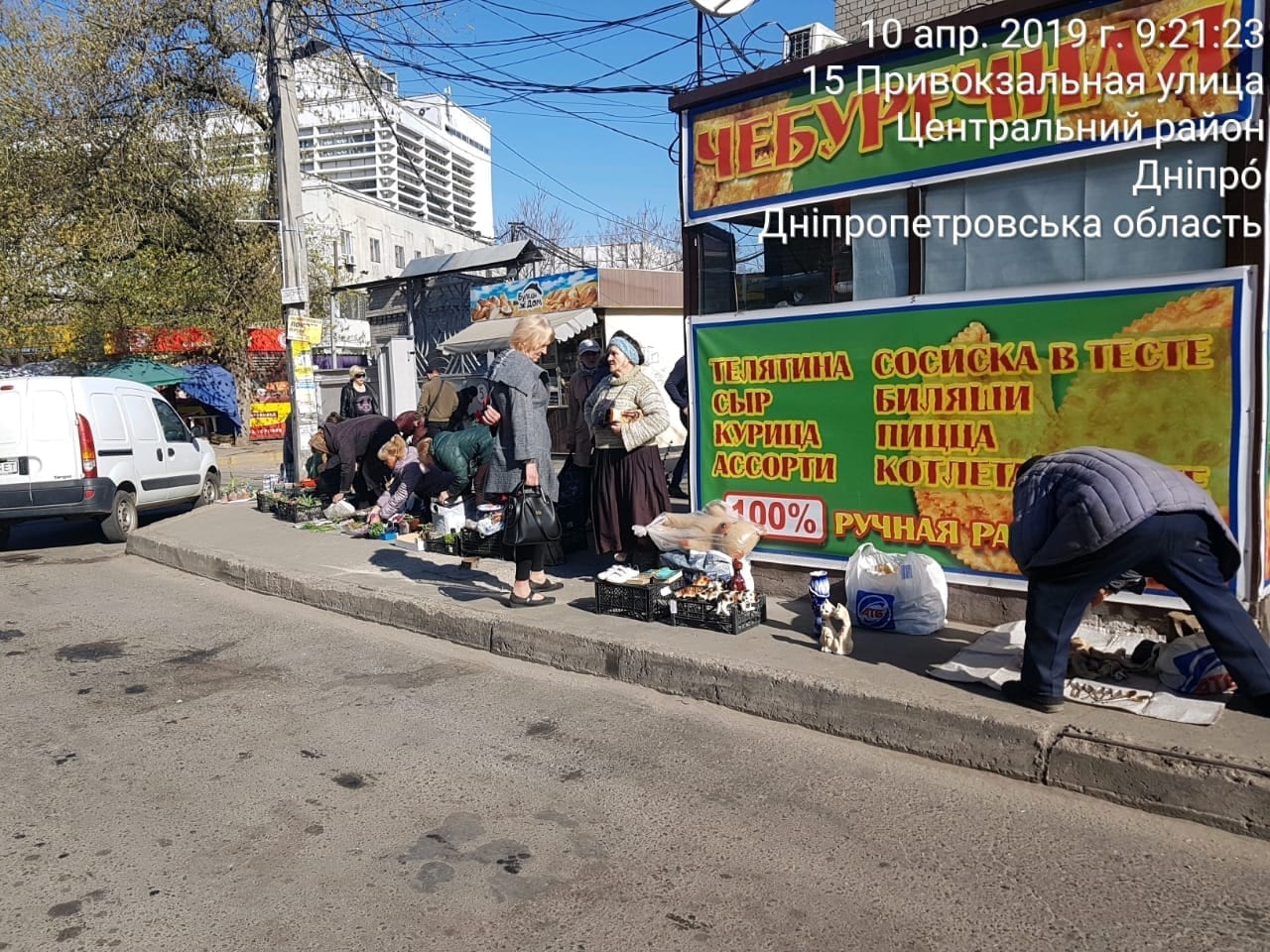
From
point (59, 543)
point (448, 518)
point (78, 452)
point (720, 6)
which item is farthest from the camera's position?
point (59, 543)

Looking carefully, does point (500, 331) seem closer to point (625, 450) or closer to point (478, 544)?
point (478, 544)

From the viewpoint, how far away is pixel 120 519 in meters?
10.8

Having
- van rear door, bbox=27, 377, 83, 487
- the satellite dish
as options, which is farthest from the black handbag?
van rear door, bbox=27, 377, 83, 487

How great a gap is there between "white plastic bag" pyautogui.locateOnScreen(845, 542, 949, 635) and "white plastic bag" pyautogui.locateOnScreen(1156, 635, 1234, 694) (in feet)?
4.06

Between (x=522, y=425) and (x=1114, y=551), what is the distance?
3551 mm

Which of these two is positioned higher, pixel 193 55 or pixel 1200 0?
pixel 193 55

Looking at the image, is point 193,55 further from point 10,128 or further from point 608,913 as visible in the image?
point 608,913

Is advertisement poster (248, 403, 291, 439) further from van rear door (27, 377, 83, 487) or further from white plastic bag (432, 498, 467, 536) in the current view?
white plastic bag (432, 498, 467, 536)

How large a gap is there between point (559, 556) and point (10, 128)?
1886cm

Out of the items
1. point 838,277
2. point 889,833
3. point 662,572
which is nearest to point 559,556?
point 662,572

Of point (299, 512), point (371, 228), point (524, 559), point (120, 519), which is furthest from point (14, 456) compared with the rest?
point (371, 228)

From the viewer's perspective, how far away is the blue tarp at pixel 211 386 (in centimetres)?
2388

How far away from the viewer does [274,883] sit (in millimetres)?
3148

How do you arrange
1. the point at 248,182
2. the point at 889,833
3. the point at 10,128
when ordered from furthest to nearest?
the point at 248,182 → the point at 10,128 → the point at 889,833
